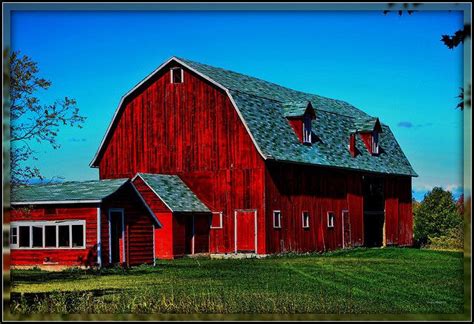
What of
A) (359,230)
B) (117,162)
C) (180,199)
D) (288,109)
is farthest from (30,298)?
(359,230)

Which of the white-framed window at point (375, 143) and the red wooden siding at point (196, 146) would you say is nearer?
the red wooden siding at point (196, 146)

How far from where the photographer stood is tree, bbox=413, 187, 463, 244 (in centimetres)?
5088

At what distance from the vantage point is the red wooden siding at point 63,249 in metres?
31.0

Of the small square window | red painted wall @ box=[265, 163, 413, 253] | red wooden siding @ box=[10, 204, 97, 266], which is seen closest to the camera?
red wooden siding @ box=[10, 204, 97, 266]

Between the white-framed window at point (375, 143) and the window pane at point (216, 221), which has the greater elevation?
the white-framed window at point (375, 143)

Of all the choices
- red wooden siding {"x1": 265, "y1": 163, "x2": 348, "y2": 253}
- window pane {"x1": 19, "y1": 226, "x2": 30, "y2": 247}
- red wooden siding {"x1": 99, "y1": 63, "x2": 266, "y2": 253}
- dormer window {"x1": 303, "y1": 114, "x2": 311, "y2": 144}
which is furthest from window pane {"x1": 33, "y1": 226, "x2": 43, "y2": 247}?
dormer window {"x1": 303, "y1": 114, "x2": 311, "y2": 144}

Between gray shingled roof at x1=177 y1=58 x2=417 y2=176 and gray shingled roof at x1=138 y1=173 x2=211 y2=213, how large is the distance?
4107 millimetres

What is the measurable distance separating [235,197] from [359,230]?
414 inches

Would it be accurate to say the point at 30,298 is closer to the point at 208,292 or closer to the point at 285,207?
the point at 208,292

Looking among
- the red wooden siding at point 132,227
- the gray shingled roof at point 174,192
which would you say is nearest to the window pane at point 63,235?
the red wooden siding at point 132,227

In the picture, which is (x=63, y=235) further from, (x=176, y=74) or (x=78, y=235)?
(x=176, y=74)

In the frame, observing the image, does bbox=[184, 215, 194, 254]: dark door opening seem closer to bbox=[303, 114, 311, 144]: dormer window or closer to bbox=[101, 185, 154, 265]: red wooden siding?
bbox=[101, 185, 154, 265]: red wooden siding

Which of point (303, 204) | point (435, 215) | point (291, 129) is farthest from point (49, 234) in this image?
point (435, 215)

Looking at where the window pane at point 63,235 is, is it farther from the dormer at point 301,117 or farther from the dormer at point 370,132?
the dormer at point 370,132
